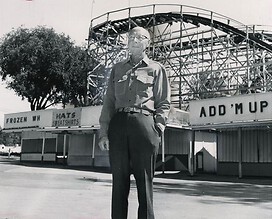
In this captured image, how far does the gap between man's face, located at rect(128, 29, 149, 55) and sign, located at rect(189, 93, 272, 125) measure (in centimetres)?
976

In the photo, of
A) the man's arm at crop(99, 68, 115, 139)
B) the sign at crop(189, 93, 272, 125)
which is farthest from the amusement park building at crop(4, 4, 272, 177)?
the man's arm at crop(99, 68, 115, 139)

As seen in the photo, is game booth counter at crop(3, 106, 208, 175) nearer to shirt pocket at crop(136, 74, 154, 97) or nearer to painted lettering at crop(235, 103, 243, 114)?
painted lettering at crop(235, 103, 243, 114)

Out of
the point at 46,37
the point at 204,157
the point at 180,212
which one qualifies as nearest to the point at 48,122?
the point at 46,37

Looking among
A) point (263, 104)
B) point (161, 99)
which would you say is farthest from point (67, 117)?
point (161, 99)

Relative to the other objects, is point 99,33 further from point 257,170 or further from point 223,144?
point 257,170

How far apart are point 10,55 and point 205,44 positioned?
11.0 metres

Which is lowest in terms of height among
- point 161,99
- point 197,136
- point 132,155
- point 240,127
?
point 132,155

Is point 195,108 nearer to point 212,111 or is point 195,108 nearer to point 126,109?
point 212,111

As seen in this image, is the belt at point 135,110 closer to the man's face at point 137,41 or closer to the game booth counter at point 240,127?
the man's face at point 137,41

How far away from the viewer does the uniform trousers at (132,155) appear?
2188 mm

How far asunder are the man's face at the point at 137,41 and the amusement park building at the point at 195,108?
9537 mm

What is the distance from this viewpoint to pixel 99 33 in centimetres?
2116

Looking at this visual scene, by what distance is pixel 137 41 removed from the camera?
7.42 ft

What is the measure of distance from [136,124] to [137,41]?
506 mm
